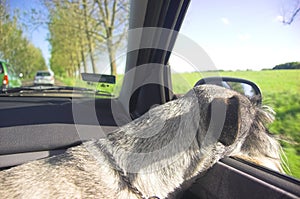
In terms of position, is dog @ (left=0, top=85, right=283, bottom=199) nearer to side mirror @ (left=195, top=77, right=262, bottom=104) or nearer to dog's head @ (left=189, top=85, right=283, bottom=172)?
dog's head @ (left=189, top=85, right=283, bottom=172)

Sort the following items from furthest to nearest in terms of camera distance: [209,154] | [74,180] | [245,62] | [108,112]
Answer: [108,112]
[245,62]
[209,154]
[74,180]

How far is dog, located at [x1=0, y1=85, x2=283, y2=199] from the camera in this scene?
5.32 feet

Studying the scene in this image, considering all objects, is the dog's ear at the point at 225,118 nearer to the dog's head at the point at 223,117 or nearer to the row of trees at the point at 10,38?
the dog's head at the point at 223,117

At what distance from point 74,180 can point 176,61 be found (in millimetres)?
1780

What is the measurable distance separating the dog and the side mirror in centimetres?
12

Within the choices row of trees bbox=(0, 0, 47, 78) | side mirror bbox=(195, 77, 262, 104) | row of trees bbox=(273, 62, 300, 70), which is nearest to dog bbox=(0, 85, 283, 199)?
side mirror bbox=(195, 77, 262, 104)

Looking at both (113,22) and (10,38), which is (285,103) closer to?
(113,22)

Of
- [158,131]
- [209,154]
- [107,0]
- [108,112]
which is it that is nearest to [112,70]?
[108,112]

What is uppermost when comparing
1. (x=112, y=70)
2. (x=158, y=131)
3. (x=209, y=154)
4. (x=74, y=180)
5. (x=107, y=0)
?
(x=107, y=0)

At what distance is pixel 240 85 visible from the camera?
2.15 metres

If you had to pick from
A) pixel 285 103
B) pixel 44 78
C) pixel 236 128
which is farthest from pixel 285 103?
pixel 44 78

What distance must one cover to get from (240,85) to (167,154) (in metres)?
0.89

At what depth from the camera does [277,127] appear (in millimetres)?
1790

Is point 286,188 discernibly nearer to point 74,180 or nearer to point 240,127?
point 240,127
